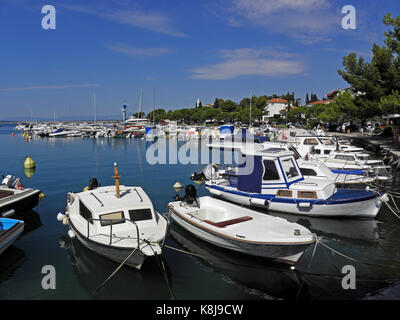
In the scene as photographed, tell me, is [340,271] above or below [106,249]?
below

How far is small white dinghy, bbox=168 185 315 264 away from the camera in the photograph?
10.1 meters

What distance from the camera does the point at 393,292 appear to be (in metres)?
8.85

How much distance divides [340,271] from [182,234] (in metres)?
6.62

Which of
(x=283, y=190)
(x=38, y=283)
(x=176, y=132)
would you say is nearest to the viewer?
(x=38, y=283)

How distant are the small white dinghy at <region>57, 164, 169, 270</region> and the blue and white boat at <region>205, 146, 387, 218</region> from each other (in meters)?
6.52

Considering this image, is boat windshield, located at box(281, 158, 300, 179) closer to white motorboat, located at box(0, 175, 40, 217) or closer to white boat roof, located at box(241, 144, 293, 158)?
white boat roof, located at box(241, 144, 293, 158)

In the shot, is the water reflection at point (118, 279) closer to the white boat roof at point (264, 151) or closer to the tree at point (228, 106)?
the white boat roof at point (264, 151)

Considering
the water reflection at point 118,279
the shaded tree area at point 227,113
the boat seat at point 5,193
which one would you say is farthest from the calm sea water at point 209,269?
the shaded tree area at point 227,113

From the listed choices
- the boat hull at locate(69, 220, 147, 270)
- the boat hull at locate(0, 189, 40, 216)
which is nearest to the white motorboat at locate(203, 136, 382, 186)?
the boat hull at locate(69, 220, 147, 270)

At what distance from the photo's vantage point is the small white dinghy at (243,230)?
33.1 feet

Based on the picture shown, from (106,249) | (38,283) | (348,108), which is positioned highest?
(348,108)

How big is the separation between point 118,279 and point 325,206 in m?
10.3
